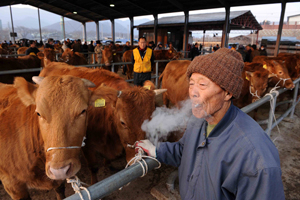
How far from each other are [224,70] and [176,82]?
4124 millimetres

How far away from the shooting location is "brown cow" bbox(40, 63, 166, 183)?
2.28 metres

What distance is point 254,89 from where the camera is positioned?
196 inches

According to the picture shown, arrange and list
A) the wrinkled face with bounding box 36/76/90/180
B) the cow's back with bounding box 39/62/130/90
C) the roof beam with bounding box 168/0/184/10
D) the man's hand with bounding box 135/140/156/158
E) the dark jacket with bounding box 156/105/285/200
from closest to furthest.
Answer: the dark jacket with bounding box 156/105/285/200, the man's hand with bounding box 135/140/156/158, the wrinkled face with bounding box 36/76/90/180, the cow's back with bounding box 39/62/130/90, the roof beam with bounding box 168/0/184/10

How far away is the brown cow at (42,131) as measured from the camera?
1.57 meters

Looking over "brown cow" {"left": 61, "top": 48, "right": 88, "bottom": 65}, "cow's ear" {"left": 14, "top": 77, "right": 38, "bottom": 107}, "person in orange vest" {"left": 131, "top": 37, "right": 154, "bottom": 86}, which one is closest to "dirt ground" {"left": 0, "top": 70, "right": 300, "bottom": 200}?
"cow's ear" {"left": 14, "top": 77, "right": 38, "bottom": 107}

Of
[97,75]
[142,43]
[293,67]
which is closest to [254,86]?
[142,43]

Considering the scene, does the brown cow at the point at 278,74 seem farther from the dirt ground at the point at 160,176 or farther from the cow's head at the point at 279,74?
the dirt ground at the point at 160,176

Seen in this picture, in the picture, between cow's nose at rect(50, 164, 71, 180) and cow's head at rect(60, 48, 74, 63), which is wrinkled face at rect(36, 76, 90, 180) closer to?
cow's nose at rect(50, 164, 71, 180)

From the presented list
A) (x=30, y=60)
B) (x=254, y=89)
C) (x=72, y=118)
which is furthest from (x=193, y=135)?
(x=30, y=60)

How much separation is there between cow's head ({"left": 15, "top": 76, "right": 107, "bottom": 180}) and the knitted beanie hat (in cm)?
122

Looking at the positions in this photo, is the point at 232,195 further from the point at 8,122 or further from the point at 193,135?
the point at 8,122

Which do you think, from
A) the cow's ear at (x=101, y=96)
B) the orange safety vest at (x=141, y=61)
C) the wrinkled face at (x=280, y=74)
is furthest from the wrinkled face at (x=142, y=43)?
the wrinkled face at (x=280, y=74)

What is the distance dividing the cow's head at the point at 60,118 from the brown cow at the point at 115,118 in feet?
1.64

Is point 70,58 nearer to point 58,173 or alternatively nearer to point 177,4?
point 58,173
